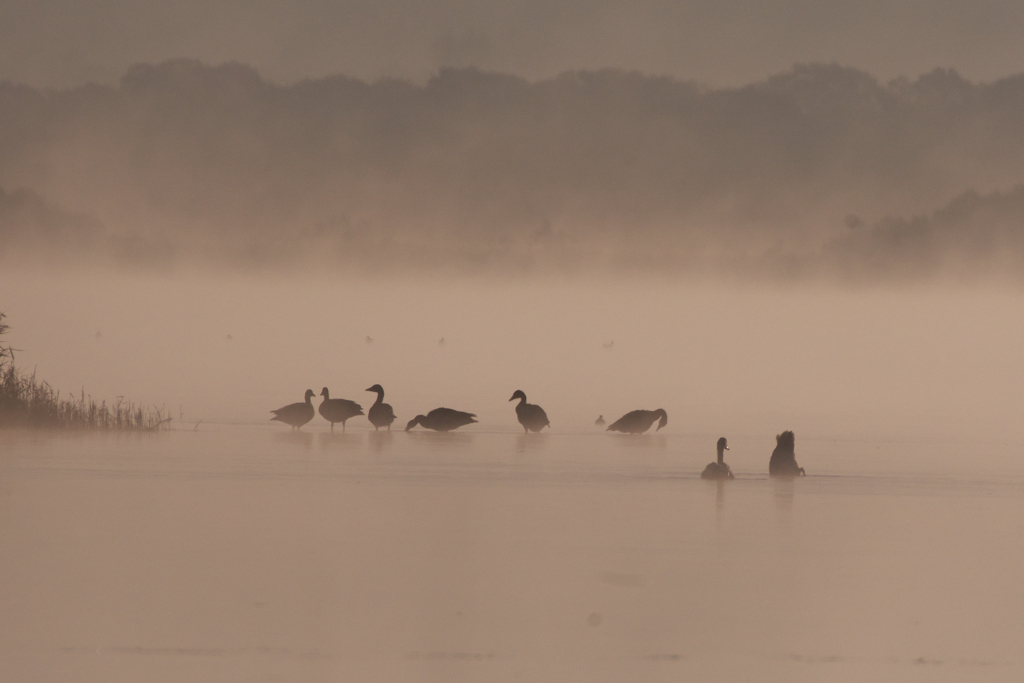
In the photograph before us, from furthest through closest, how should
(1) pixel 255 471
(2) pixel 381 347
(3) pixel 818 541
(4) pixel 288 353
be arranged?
(2) pixel 381 347 < (4) pixel 288 353 < (1) pixel 255 471 < (3) pixel 818 541

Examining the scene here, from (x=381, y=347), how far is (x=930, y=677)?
195ft

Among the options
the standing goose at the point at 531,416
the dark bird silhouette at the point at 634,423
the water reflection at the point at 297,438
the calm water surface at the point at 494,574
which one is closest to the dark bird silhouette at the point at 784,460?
the calm water surface at the point at 494,574

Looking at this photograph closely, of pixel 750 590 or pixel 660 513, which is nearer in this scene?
pixel 750 590

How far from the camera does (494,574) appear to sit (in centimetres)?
988

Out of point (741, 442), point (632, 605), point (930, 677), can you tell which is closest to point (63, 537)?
point (632, 605)

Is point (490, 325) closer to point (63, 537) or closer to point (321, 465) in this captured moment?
point (321, 465)

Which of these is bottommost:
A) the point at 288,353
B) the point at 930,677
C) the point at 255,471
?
the point at 930,677

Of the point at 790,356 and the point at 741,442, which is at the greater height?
the point at 790,356

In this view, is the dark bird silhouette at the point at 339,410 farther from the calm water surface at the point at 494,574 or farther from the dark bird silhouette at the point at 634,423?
the calm water surface at the point at 494,574

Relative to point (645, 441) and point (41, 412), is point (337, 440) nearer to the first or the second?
point (41, 412)

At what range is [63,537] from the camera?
1085cm

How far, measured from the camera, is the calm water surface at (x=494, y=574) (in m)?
7.63

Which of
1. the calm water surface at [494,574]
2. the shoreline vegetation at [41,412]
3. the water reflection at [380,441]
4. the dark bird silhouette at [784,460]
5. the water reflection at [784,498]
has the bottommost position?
the calm water surface at [494,574]

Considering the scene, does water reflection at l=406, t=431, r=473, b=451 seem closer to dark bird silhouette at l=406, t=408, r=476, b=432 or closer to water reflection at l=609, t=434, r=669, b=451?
dark bird silhouette at l=406, t=408, r=476, b=432
